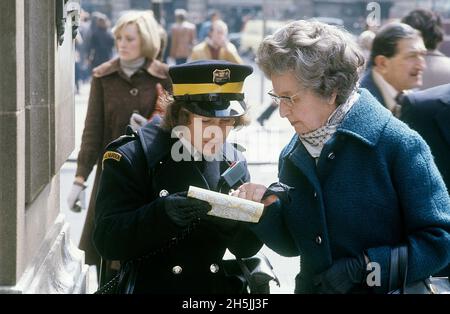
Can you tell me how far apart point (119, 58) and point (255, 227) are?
317cm

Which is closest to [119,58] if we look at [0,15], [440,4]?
[0,15]

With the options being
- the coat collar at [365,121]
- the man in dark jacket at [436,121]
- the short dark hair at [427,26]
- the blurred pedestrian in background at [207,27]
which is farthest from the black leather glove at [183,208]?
the blurred pedestrian in background at [207,27]

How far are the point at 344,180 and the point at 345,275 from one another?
11.5 inches

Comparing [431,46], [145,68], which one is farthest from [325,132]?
[431,46]

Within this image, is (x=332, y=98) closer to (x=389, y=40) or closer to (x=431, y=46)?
(x=389, y=40)

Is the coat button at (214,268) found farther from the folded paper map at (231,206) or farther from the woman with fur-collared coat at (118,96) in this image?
the woman with fur-collared coat at (118,96)

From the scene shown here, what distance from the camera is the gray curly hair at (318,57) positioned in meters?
2.96

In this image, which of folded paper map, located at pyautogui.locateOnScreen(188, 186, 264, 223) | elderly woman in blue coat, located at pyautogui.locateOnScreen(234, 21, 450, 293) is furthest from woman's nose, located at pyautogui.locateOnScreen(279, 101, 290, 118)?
folded paper map, located at pyautogui.locateOnScreen(188, 186, 264, 223)

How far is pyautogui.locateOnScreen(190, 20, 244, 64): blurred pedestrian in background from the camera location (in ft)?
39.0

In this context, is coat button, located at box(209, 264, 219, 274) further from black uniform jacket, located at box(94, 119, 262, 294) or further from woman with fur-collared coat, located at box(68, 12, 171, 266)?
woman with fur-collared coat, located at box(68, 12, 171, 266)

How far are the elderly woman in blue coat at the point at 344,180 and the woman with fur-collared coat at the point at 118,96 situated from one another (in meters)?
2.51

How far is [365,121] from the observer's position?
2.98 meters

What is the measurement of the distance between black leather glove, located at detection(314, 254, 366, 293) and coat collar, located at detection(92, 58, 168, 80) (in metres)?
3.22
